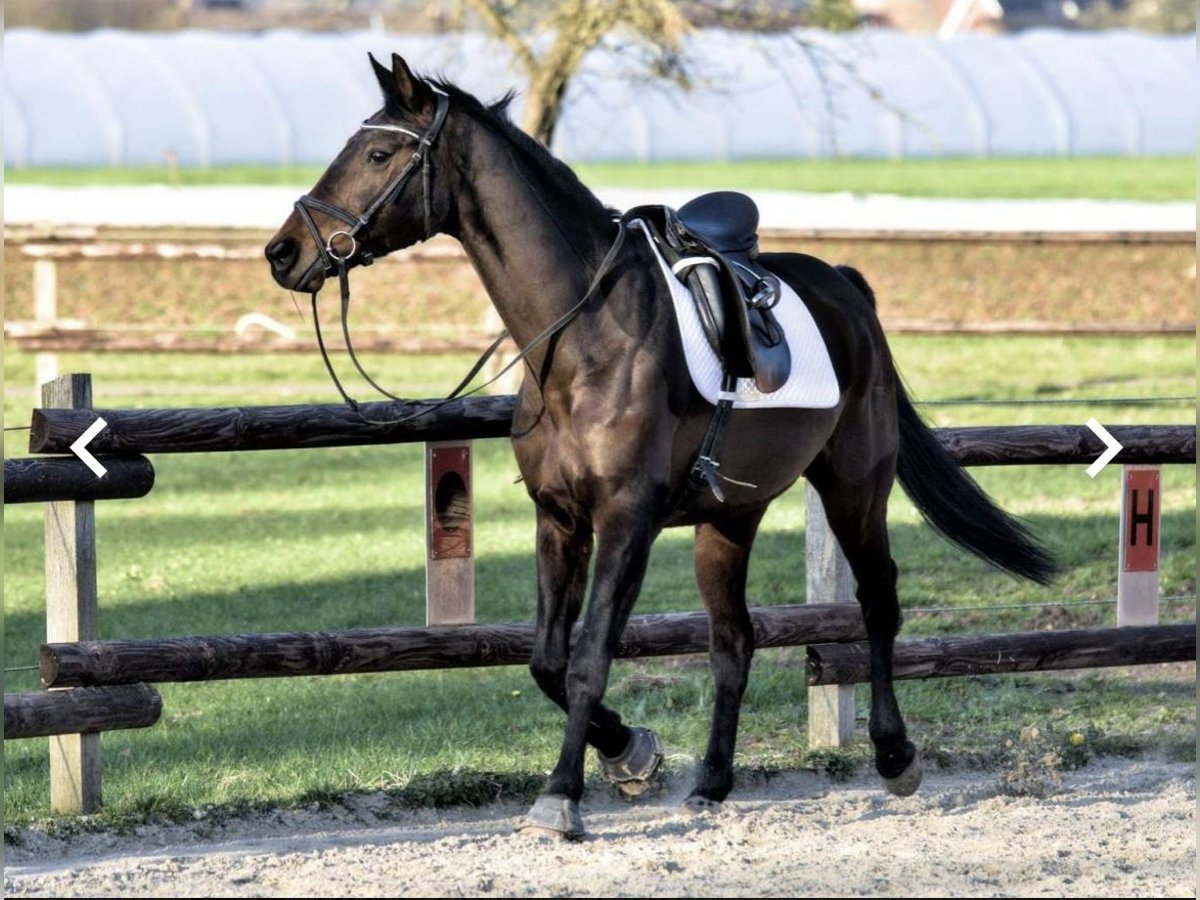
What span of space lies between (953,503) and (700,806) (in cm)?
159

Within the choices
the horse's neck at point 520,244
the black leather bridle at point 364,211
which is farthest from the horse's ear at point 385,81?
the horse's neck at point 520,244

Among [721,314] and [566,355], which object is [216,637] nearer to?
[566,355]

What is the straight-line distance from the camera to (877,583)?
632 centimetres

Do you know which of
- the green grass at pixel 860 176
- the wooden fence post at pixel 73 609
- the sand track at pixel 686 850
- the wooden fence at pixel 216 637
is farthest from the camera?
the green grass at pixel 860 176

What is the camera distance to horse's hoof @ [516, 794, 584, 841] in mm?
5266

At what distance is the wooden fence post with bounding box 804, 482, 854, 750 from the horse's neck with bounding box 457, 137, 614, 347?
190 cm

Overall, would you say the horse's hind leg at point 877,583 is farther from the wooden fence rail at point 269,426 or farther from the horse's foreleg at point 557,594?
the horse's foreleg at point 557,594

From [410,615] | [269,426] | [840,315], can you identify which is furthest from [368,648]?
[410,615]

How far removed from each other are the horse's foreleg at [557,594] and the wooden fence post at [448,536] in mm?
767

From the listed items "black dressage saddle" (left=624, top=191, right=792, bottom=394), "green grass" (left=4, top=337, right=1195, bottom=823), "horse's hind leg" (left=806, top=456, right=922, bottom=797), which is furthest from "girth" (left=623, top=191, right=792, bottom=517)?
"green grass" (left=4, top=337, right=1195, bottom=823)

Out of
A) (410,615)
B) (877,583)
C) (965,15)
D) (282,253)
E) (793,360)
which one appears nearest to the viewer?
(282,253)

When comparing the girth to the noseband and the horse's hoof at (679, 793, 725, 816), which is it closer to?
the noseband

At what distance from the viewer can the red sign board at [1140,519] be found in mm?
7199

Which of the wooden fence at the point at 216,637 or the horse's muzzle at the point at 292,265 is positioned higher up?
A: the horse's muzzle at the point at 292,265
